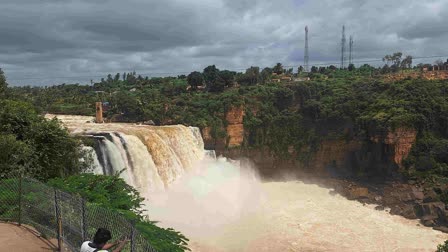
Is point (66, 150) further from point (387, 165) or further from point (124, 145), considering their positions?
point (387, 165)

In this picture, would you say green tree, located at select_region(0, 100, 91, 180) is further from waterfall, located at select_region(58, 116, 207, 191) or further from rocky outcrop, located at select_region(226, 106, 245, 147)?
rocky outcrop, located at select_region(226, 106, 245, 147)

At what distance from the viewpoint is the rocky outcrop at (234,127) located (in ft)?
139

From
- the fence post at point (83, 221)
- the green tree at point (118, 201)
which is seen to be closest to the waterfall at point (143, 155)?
the green tree at point (118, 201)

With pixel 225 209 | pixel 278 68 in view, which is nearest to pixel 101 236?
pixel 225 209

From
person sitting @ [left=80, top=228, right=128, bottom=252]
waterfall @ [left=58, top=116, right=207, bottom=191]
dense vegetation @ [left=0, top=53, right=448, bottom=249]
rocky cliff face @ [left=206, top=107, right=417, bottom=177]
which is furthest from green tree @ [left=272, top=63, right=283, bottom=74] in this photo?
person sitting @ [left=80, top=228, right=128, bottom=252]

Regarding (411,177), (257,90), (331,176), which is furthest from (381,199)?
(257,90)

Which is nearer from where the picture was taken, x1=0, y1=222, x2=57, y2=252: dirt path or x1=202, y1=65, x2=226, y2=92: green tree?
x1=0, y1=222, x2=57, y2=252: dirt path

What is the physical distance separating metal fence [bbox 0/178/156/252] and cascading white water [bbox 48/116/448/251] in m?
12.9

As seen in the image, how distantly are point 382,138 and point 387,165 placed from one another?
2683 millimetres

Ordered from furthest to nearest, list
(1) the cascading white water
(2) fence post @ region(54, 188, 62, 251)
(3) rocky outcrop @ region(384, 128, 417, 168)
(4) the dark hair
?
(3) rocky outcrop @ region(384, 128, 417, 168) → (1) the cascading white water → (2) fence post @ region(54, 188, 62, 251) → (4) the dark hair

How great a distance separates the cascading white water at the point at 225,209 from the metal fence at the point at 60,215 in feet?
42.4

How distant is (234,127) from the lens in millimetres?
42781

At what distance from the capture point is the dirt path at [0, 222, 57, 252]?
30.0 feet

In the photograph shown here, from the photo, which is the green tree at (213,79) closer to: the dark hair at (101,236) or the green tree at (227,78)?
the green tree at (227,78)
